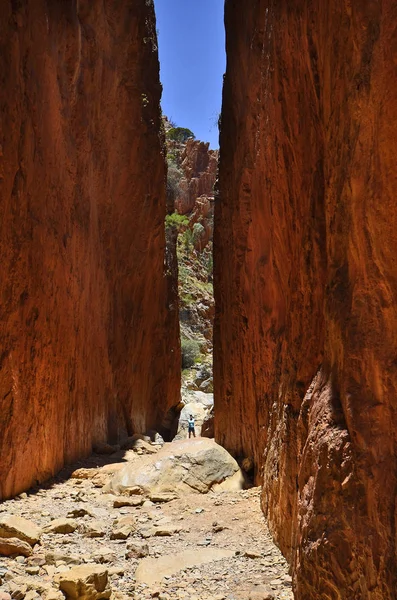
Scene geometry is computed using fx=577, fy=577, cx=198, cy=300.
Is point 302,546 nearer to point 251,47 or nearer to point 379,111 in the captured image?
point 379,111

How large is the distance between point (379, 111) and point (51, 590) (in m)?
4.31

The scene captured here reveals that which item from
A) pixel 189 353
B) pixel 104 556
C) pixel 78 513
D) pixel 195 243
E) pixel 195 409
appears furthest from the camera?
pixel 195 243

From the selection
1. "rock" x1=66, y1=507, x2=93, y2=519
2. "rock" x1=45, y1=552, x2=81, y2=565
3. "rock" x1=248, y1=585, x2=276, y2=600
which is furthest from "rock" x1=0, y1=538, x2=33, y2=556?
"rock" x1=248, y1=585, x2=276, y2=600

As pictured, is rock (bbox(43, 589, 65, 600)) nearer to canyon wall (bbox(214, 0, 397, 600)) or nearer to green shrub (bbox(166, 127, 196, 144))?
canyon wall (bbox(214, 0, 397, 600))

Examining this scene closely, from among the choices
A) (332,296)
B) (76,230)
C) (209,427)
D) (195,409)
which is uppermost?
(76,230)

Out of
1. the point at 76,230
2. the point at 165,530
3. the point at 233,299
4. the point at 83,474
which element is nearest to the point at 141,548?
the point at 165,530

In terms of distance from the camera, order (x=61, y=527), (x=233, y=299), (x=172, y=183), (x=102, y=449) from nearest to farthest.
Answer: (x=61, y=527)
(x=233, y=299)
(x=102, y=449)
(x=172, y=183)

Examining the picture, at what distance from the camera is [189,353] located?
3956 cm

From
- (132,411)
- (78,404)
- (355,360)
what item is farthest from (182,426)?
(355,360)

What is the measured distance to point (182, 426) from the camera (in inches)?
999

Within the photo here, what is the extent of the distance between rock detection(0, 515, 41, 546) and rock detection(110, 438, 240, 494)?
2.94 metres

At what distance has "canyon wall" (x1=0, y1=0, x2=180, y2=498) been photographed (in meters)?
8.59

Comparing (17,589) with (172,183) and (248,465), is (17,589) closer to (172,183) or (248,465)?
(248,465)

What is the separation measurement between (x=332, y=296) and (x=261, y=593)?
2474 mm
